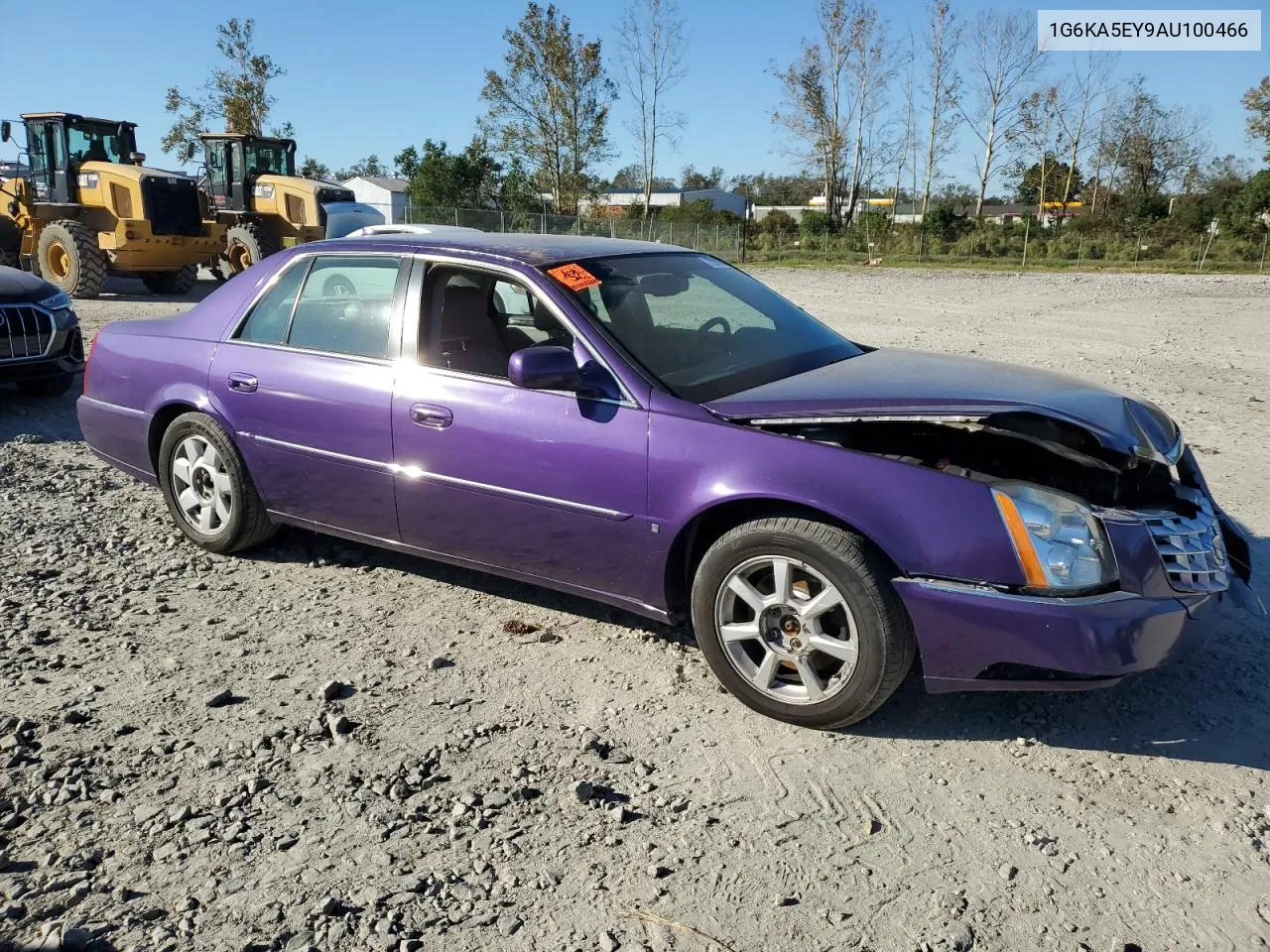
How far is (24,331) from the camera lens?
8227mm

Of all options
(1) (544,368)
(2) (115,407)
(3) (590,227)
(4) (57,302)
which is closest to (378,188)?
(3) (590,227)

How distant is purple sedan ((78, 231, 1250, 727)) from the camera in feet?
10.5

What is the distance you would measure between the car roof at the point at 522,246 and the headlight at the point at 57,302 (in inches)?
183

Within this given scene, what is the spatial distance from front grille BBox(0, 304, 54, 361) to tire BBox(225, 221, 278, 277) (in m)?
11.1

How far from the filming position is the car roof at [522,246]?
4.39m

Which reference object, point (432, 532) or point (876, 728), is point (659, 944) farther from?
point (432, 532)

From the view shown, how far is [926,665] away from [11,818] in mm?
2827

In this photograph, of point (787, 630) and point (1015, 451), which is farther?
point (1015, 451)

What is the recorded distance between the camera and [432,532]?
14.4 ft

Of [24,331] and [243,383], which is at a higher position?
[243,383]

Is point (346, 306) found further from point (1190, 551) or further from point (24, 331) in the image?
point (24, 331)

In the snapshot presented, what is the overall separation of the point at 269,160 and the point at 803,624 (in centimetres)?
2046

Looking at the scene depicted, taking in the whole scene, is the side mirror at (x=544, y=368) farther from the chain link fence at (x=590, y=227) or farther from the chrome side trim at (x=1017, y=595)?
the chain link fence at (x=590, y=227)

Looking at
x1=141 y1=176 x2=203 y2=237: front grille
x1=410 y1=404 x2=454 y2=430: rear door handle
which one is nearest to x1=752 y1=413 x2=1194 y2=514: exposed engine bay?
x1=410 y1=404 x2=454 y2=430: rear door handle
